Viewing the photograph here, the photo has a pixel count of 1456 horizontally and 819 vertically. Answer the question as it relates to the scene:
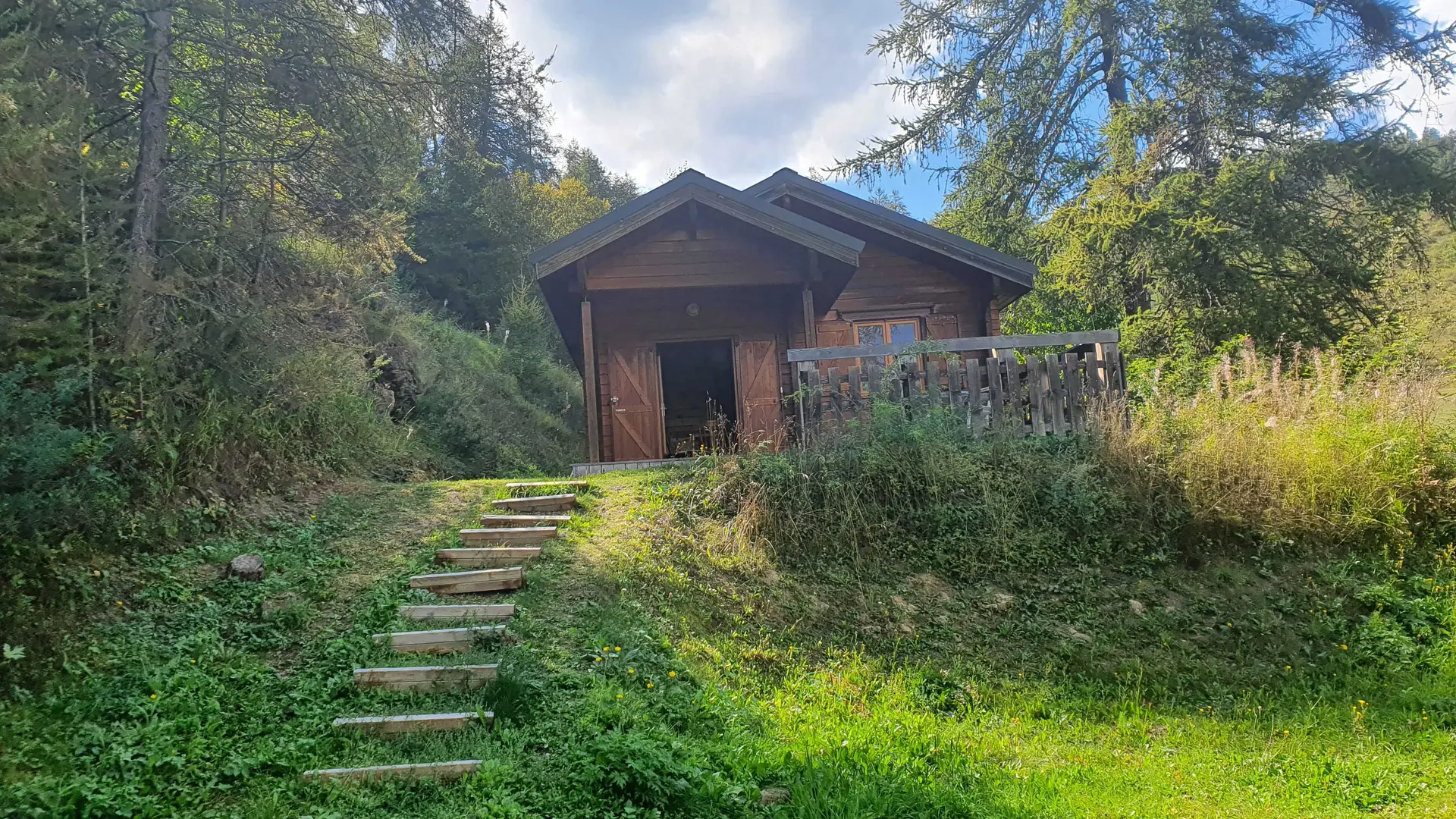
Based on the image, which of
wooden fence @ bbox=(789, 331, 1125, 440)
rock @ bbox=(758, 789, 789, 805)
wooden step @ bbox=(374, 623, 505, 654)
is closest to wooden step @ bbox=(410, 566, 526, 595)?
wooden step @ bbox=(374, 623, 505, 654)

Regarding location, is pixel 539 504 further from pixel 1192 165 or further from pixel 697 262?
pixel 1192 165

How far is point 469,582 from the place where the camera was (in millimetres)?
5805

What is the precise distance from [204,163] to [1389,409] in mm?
12216

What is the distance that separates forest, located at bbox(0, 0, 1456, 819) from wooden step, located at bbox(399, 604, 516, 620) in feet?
0.45

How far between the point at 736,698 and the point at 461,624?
2034 millimetres

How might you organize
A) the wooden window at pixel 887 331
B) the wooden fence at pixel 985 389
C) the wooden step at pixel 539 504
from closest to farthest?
1. the wooden step at pixel 539 504
2. the wooden fence at pixel 985 389
3. the wooden window at pixel 887 331

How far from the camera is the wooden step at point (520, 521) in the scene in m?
7.21

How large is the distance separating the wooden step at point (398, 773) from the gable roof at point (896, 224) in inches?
426

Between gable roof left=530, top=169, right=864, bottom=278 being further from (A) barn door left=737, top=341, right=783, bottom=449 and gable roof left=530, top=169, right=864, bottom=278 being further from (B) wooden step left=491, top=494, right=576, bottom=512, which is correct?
(B) wooden step left=491, top=494, right=576, bottom=512

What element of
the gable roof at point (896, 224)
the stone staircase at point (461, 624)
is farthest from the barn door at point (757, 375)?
the stone staircase at point (461, 624)

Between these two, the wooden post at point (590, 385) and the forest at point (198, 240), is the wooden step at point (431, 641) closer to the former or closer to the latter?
the forest at point (198, 240)

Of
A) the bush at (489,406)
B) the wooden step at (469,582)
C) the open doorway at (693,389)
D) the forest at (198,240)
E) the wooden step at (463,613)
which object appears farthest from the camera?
the open doorway at (693,389)

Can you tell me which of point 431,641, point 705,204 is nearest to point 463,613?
point 431,641

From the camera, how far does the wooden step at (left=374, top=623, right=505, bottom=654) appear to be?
16.1 ft
